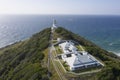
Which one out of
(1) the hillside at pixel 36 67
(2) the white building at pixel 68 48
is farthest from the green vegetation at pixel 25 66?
(2) the white building at pixel 68 48

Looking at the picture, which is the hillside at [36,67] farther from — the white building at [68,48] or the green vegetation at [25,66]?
the white building at [68,48]

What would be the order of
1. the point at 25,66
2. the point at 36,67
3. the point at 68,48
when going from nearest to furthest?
the point at 36,67
the point at 25,66
the point at 68,48

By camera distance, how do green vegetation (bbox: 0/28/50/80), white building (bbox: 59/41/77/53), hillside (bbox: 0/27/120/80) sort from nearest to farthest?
hillside (bbox: 0/27/120/80), green vegetation (bbox: 0/28/50/80), white building (bbox: 59/41/77/53)

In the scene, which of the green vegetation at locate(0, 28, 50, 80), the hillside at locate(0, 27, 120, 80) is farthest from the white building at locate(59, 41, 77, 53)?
the green vegetation at locate(0, 28, 50, 80)

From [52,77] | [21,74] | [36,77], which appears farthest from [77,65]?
[21,74]

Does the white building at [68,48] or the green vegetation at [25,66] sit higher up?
the white building at [68,48]

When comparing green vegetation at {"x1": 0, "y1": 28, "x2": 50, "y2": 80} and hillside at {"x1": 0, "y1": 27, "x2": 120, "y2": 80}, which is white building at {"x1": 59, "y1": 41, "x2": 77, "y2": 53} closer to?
hillside at {"x1": 0, "y1": 27, "x2": 120, "y2": 80}

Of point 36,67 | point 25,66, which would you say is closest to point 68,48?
point 25,66

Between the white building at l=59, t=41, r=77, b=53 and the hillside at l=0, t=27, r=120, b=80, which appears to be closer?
the hillside at l=0, t=27, r=120, b=80

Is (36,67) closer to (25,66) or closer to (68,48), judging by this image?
(25,66)

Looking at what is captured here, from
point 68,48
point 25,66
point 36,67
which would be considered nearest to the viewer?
point 36,67

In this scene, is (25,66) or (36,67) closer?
(36,67)

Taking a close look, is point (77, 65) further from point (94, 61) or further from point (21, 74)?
point (21, 74)
